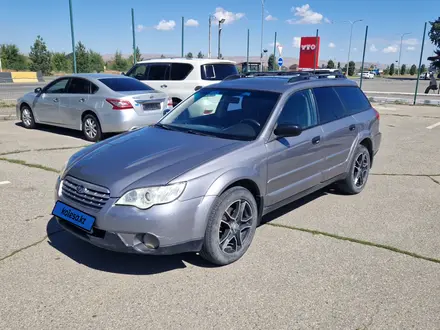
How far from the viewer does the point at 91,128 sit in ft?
29.8

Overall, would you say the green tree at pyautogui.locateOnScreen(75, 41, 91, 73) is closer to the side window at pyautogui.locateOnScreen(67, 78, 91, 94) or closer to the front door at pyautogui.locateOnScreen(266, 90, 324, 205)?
the side window at pyautogui.locateOnScreen(67, 78, 91, 94)

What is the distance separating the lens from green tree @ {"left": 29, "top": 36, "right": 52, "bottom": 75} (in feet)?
146

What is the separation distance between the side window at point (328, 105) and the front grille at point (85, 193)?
2.76 meters

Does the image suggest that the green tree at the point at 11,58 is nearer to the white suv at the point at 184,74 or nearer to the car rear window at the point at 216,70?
the white suv at the point at 184,74

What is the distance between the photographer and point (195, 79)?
11.2 m

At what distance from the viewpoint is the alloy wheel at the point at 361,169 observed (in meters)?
5.74

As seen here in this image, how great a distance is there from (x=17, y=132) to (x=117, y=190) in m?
8.12

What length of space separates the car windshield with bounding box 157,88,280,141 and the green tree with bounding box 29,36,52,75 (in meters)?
45.2

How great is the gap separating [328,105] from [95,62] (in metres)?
45.7

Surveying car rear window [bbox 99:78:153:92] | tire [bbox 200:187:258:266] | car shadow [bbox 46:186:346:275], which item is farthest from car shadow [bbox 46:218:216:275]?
car rear window [bbox 99:78:153:92]

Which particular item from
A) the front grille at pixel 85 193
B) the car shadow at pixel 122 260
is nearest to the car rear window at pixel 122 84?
the car shadow at pixel 122 260

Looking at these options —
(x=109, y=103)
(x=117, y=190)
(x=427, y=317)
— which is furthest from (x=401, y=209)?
(x=109, y=103)

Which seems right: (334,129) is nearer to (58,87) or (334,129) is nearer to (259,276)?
(259,276)

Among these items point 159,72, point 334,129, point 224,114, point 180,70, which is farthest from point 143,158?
point 159,72
